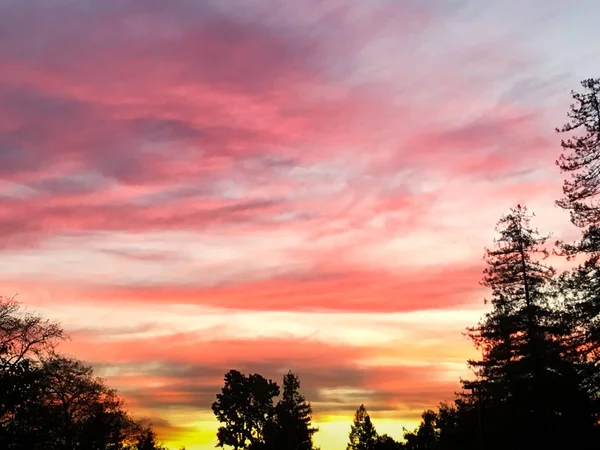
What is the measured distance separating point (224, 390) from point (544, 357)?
272ft

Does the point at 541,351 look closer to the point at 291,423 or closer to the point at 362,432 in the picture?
the point at 291,423

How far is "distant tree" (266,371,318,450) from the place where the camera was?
114562 mm

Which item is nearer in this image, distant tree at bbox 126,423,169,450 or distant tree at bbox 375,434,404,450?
distant tree at bbox 126,423,169,450

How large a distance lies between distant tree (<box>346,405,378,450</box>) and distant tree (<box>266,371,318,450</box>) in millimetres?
37339

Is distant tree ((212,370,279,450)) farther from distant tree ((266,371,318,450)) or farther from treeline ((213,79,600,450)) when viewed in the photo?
treeline ((213,79,600,450))

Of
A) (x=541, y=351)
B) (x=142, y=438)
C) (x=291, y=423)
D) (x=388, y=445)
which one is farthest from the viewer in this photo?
(x=388, y=445)

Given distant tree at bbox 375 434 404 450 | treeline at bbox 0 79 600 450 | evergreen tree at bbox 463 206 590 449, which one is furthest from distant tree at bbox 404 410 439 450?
evergreen tree at bbox 463 206 590 449

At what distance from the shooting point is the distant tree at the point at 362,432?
6393 inches

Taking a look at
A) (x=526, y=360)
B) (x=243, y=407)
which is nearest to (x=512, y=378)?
(x=526, y=360)

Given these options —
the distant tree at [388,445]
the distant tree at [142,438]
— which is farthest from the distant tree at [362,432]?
the distant tree at [142,438]

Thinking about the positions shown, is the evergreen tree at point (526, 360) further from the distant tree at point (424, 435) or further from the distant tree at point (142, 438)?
the distant tree at point (424, 435)

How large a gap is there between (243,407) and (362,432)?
49734 millimetres

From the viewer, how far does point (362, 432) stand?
166 m

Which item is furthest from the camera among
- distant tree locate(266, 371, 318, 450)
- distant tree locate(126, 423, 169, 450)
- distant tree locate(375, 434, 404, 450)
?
distant tree locate(375, 434, 404, 450)
